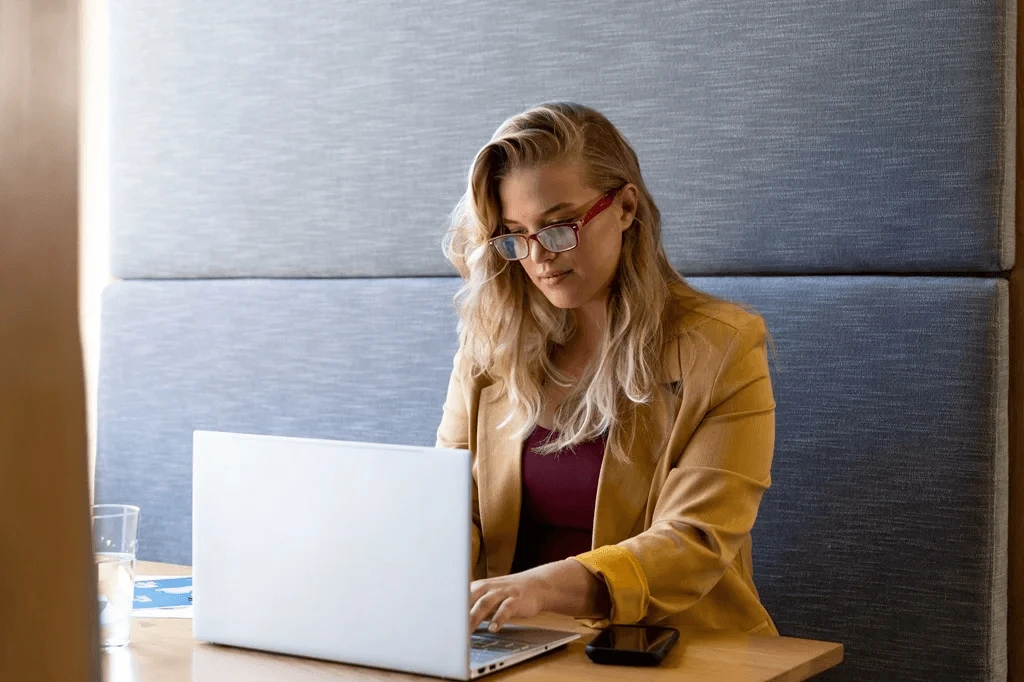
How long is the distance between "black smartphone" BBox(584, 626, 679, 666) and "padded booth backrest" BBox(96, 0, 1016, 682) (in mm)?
627

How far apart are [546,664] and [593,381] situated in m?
0.55

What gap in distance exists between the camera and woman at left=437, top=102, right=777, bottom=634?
1.48 metres

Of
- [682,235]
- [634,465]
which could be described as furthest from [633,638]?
[682,235]

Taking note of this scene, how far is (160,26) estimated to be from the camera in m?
2.46

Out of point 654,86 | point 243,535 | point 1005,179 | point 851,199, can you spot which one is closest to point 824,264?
point 851,199

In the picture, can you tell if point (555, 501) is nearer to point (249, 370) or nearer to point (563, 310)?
point (563, 310)

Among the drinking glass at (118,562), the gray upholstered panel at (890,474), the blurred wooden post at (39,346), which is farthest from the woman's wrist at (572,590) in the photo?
the blurred wooden post at (39,346)

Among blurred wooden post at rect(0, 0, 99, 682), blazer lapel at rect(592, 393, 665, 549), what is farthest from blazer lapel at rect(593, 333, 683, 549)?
blurred wooden post at rect(0, 0, 99, 682)

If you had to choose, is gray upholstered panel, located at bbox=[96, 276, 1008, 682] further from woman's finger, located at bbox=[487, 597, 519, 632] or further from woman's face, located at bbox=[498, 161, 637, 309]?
woman's finger, located at bbox=[487, 597, 519, 632]

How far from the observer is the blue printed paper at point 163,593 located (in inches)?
56.1

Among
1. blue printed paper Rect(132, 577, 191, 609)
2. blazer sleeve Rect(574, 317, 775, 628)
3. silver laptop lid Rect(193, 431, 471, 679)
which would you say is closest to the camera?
silver laptop lid Rect(193, 431, 471, 679)

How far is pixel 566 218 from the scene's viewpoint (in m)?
1.63

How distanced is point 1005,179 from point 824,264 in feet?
0.88

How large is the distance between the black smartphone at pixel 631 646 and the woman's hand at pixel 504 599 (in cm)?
8
